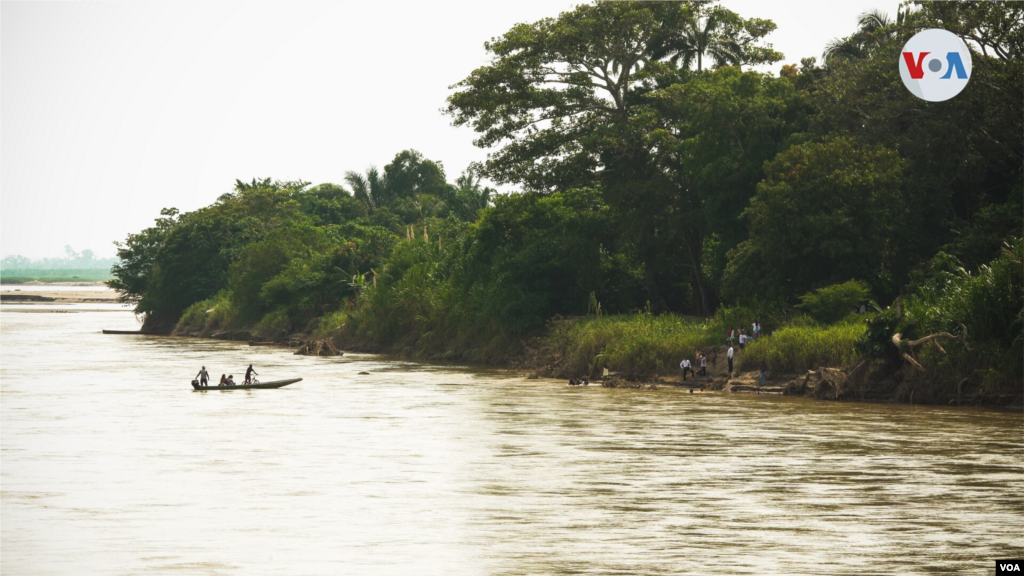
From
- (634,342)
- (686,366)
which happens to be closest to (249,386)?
(634,342)

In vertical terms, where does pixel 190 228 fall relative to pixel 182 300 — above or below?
above

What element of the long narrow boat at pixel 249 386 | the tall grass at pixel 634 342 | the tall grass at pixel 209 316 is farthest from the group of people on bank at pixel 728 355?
the tall grass at pixel 209 316

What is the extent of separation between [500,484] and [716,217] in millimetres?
26465

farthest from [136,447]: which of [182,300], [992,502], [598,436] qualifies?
[182,300]

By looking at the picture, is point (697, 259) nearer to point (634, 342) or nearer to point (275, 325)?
point (634, 342)

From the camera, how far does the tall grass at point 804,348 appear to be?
125 ft

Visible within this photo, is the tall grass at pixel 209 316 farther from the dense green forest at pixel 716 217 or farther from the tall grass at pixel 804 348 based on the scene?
the tall grass at pixel 804 348

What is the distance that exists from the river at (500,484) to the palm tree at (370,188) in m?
65.8

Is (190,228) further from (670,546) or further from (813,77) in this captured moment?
(670,546)

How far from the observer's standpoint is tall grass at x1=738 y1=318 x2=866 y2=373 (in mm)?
38237

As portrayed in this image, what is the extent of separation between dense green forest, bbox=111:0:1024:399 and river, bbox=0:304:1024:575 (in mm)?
3946

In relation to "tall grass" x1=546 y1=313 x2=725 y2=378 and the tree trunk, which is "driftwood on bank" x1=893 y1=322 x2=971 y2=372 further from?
the tree trunk

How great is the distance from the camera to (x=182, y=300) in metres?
91.8

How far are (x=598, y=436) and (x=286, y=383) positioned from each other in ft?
56.8
